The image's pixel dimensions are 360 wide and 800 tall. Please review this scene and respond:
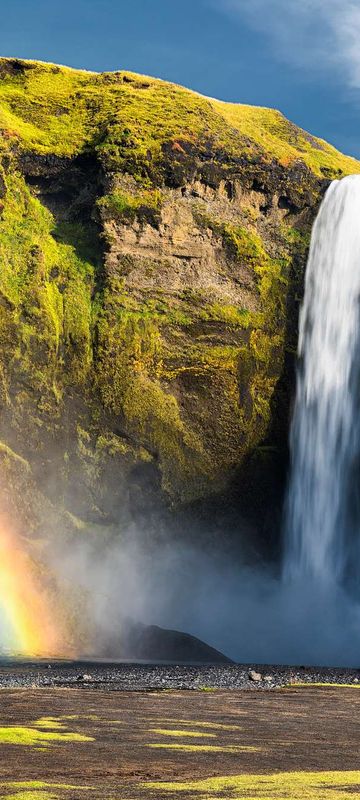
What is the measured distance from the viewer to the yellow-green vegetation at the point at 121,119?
2571 inches

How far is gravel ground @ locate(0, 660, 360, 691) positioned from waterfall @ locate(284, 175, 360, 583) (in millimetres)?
14197

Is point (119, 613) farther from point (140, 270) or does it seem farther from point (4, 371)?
point (140, 270)

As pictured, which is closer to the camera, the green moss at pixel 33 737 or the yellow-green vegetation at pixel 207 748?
the green moss at pixel 33 737

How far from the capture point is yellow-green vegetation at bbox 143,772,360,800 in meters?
13.4

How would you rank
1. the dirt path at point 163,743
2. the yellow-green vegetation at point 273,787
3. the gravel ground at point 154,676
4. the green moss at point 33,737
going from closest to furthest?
1. the yellow-green vegetation at point 273,787
2. the dirt path at point 163,743
3. the green moss at point 33,737
4. the gravel ground at point 154,676

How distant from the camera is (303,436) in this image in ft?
201

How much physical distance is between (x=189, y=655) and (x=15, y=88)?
42373mm

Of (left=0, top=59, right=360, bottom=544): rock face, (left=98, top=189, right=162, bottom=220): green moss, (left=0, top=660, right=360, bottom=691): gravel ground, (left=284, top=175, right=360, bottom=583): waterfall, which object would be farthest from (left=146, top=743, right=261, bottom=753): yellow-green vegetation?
(left=98, top=189, right=162, bottom=220): green moss

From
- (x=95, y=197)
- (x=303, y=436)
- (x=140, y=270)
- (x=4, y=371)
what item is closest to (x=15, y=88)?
(x=95, y=197)

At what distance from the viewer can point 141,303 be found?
62.7 metres

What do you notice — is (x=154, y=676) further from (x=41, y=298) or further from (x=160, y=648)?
(x=41, y=298)

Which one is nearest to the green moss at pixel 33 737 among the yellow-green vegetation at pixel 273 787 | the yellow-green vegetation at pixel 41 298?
the yellow-green vegetation at pixel 273 787

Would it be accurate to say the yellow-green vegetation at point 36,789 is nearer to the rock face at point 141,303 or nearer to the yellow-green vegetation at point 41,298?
the rock face at point 141,303

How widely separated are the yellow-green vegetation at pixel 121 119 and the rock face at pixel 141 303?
0.55 ft
